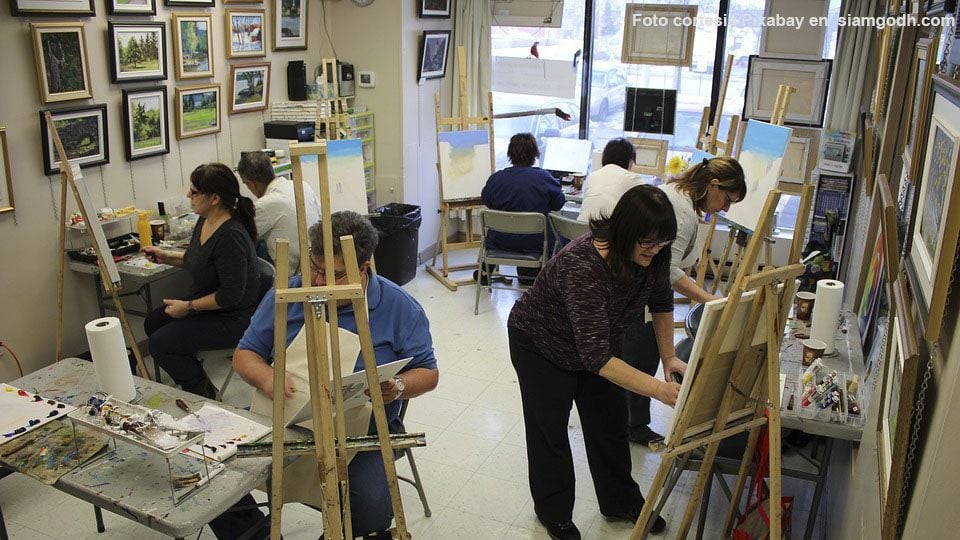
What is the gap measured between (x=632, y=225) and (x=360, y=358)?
96cm

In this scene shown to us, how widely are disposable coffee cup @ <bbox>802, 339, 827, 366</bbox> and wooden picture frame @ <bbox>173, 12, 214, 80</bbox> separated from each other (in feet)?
12.2

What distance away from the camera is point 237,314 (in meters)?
3.56

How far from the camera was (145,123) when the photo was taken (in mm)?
4328

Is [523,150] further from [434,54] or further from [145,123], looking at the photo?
[145,123]

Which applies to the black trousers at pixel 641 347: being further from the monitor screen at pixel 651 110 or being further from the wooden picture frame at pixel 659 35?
the wooden picture frame at pixel 659 35

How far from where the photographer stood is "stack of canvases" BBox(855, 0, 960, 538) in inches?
57.0

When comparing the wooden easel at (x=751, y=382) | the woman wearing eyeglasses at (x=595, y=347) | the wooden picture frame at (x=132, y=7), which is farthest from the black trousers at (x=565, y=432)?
the wooden picture frame at (x=132, y=7)

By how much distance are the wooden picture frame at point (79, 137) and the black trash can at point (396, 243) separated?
1.89m

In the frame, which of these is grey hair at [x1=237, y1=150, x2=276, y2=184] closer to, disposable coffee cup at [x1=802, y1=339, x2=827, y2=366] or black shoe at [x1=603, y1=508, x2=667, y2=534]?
black shoe at [x1=603, y1=508, x2=667, y2=534]

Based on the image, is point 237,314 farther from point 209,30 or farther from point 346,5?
point 346,5

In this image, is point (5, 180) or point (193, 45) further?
point (193, 45)

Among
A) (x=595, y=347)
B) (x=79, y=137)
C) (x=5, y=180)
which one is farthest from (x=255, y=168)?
(x=595, y=347)

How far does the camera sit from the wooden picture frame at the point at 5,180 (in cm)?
360

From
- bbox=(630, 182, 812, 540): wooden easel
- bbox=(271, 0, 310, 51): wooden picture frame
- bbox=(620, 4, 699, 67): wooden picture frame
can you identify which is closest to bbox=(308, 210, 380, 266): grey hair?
bbox=(630, 182, 812, 540): wooden easel
